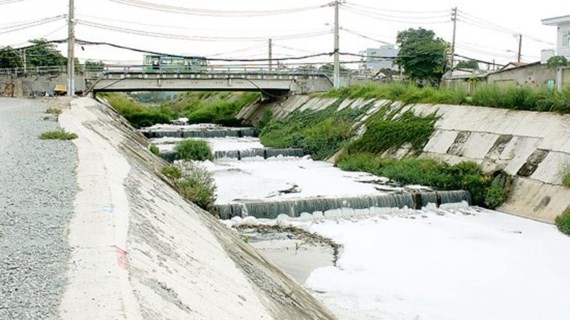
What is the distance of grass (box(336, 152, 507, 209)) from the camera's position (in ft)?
56.0

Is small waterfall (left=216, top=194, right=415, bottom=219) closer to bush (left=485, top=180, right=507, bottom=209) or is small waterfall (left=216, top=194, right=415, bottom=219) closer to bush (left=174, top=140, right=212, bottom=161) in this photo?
bush (left=485, top=180, right=507, bottom=209)

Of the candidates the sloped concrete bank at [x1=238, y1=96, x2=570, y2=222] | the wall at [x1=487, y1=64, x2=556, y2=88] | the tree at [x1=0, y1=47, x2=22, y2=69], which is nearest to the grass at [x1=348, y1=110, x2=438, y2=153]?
the sloped concrete bank at [x1=238, y1=96, x2=570, y2=222]

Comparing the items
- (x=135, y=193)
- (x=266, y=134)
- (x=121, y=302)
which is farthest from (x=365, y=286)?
(x=266, y=134)

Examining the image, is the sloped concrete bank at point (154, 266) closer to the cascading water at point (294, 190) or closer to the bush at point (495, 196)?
the cascading water at point (294, 190)

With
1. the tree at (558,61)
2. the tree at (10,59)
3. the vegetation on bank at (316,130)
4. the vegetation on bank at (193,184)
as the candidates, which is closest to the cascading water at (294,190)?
the vegetation on bank at (316,130)

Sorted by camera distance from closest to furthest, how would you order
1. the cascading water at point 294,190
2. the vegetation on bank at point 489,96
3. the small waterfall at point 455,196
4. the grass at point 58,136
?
the grass at point 58,136
the cascading water at point 294,190
the small waterfall at point 455,196
the vegetation on bank at point 489,96

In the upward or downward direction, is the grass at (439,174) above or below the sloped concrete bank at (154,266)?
below

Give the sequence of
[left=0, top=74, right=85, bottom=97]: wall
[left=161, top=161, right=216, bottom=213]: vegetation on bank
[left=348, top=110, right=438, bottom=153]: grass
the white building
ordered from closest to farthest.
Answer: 1. [left=161, top=161, right=216, bottom=213]: vegetation on bank
2. [left=348, top=110, right=438, bottom=153]: grass
3. the white building
4. [left=0, top=74, right=85, bottom=97]: wall

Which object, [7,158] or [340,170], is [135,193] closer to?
[7,158]

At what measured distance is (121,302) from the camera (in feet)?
13.2

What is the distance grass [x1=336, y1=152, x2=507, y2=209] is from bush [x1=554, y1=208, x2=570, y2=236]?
7.73ft

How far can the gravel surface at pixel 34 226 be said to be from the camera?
416cm

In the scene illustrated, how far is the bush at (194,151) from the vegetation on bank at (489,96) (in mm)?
9568

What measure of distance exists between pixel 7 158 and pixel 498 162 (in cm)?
1421
